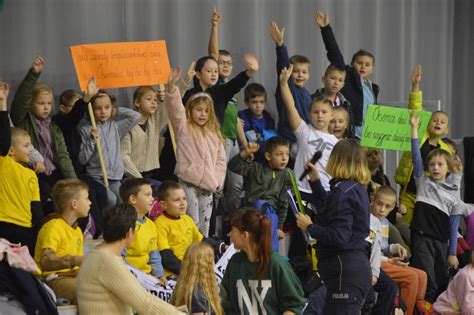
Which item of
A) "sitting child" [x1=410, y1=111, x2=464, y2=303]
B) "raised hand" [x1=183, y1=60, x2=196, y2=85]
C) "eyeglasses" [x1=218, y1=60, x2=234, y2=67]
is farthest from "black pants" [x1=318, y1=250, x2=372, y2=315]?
"eyeglasses" [x1=218, y1=60, x2=234, y2=67]

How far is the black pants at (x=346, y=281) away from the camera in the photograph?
22.8 ft

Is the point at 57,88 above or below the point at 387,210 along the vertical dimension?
above

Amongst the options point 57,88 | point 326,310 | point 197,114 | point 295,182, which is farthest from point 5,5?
point 326,310

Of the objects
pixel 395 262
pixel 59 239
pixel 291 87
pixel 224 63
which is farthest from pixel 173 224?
pixel 291 87

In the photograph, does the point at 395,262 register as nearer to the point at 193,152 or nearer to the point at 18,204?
the point at 193,152

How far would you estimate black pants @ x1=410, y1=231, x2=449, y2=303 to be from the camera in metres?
9.89

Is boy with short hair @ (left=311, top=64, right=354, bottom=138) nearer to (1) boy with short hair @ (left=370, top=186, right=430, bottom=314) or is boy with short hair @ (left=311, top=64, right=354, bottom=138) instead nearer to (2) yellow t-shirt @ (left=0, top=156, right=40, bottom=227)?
(1) boy with short hair @ (left=370, top=186, right=430, bottom=314)

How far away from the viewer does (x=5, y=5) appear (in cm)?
987

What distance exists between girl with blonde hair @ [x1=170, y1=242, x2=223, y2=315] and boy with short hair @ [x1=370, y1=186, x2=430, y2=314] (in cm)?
303

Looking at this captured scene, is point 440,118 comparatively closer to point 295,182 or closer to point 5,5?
point 295,182

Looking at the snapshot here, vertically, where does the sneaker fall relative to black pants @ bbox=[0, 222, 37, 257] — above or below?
below

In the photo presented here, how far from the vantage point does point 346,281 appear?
6.95 metres

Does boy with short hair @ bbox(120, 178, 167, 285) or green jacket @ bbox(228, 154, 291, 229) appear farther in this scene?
green jacket @ bbox(228, 154, 291, 229)

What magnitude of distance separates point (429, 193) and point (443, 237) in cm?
43
